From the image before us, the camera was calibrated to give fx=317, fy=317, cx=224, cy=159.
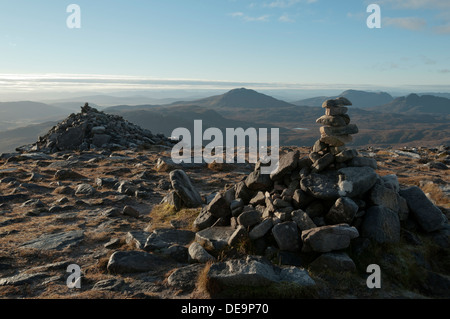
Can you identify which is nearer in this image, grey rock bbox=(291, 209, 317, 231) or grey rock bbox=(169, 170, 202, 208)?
grey rock bbox=(291, 209, 317, 231)

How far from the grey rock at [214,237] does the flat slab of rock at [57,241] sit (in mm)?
5166

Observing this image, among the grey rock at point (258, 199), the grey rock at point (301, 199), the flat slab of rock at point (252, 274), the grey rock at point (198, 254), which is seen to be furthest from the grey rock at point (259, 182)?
the flat slab of rock at point (252, 274)

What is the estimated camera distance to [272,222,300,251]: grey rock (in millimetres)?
10969

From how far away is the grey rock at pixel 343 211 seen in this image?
11297mm

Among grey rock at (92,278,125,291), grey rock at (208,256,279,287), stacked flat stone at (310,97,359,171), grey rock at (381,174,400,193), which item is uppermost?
stacked flat stone at (310,97,359,171)

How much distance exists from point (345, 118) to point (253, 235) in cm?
620

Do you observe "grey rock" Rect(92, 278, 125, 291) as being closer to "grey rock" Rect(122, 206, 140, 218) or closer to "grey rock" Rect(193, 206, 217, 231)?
"grey rock" Rect(193, 206, 217, 231)

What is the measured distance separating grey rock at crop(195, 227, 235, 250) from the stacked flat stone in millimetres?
4513

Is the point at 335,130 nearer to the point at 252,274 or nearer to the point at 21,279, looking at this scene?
the point at 252,274

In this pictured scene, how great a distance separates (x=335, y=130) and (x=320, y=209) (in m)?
3.33

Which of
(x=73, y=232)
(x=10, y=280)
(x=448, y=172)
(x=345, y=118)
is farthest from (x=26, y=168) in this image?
(x=448, y=172)

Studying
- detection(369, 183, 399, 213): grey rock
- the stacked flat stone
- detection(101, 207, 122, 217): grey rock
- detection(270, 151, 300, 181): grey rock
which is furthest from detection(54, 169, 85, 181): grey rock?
detection(369, 183, 399, 213): grey rock

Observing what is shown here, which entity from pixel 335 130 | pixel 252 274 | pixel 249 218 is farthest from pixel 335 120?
pixel 252 274
